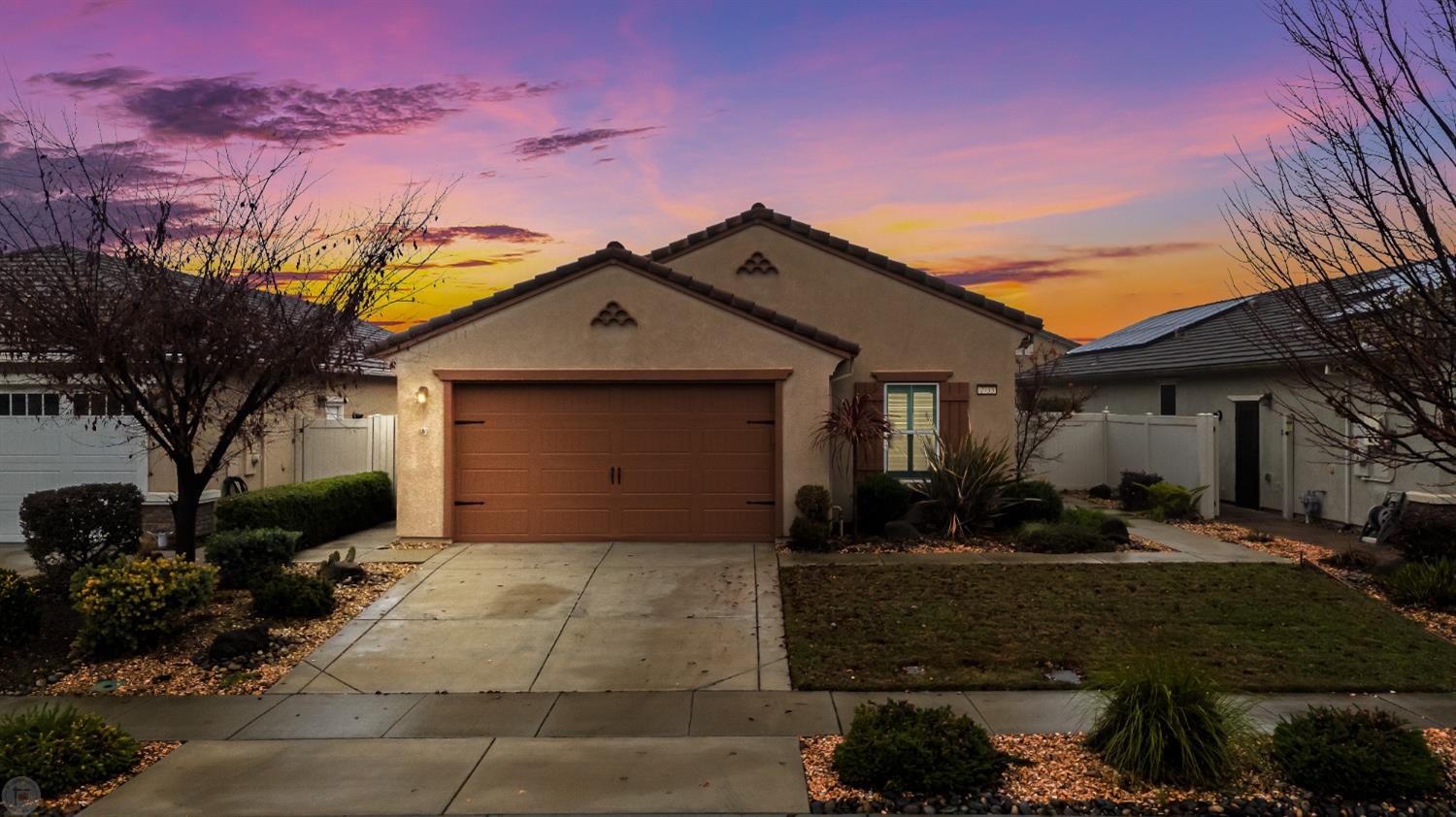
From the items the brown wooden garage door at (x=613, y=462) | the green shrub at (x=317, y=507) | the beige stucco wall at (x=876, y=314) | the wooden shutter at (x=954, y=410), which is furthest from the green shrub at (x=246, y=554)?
the wooden shutter at (x=954, y=410)

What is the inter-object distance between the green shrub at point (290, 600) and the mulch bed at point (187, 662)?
3.9 inches

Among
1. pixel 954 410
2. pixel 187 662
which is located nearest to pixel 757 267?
pixel 954 410

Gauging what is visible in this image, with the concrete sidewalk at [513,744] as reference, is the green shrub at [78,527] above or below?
above

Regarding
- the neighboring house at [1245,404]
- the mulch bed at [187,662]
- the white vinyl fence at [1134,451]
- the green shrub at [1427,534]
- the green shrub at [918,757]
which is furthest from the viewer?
the white vinyl fence at [1134,451]

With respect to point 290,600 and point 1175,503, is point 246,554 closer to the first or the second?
point 290,600

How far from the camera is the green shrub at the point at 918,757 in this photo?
17.2ft

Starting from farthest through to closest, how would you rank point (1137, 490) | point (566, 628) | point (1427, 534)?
point (1137, 490)
point (1427, 534)
point (566, 628)

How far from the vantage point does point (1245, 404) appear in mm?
17484

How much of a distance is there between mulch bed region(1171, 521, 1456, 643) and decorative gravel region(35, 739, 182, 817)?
423 inches

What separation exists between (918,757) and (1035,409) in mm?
13993

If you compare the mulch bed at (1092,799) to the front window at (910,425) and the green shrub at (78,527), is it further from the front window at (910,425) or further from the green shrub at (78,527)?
the front window at (910,425)

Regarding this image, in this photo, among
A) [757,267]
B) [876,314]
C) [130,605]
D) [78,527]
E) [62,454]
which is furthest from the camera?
[757,267]

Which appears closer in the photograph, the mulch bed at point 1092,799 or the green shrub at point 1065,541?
the mulch bed at point 1092,799

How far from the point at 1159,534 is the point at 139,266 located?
1390cm
